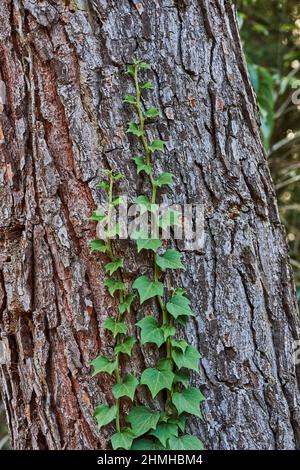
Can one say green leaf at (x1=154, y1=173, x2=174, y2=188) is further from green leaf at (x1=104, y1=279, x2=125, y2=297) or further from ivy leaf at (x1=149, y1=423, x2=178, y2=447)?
ivy leaf at (x1=149, y1=423, x2=178, y2=447)

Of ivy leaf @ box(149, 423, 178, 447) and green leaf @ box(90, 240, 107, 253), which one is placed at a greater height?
green leaf @ box(90, 240, 107, 253)

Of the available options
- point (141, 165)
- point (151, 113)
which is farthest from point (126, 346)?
point (151, 113)

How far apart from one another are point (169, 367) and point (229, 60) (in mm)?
674

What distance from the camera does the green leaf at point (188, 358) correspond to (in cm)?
101

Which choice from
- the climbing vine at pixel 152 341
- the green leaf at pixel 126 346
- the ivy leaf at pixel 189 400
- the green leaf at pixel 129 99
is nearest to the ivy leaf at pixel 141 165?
the climbing vine at pixel 152 341

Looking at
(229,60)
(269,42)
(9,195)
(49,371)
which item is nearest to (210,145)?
(229,60)

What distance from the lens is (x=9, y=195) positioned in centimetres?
108

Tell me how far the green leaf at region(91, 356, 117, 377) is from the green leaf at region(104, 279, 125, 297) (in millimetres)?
130

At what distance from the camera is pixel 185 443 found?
1.00m

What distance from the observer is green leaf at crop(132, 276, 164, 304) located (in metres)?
1.00

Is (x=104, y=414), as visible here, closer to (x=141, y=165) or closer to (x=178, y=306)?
(x=178, y=306)

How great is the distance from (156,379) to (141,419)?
3.4 inches

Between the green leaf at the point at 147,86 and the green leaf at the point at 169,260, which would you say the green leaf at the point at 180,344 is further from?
the green leaf at the point at 147,86

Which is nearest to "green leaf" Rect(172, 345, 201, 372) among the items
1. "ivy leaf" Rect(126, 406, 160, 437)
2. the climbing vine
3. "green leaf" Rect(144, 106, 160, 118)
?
the climbing vine
